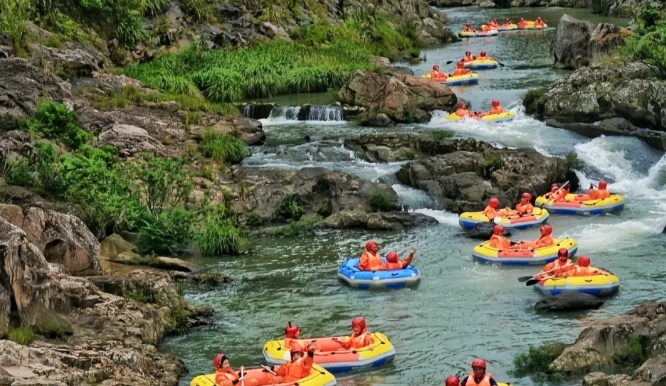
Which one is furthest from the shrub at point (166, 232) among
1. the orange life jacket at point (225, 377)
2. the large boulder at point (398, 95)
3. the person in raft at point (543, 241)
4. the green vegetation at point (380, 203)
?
the large boulder at point (398, 95)

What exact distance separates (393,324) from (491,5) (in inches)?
2399

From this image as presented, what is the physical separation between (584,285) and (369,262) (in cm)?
453

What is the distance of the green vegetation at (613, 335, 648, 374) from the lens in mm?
17234

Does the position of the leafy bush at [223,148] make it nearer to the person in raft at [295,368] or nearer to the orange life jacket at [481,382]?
the person in raft at [295,368]

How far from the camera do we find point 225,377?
17.1 metres

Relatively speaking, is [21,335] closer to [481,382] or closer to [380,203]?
[481,382]

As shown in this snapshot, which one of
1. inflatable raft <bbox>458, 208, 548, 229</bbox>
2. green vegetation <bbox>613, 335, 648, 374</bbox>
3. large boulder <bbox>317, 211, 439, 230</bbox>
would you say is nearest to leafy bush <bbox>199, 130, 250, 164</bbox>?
large boulder <bbox>317, 211, 439, 230</bbox>

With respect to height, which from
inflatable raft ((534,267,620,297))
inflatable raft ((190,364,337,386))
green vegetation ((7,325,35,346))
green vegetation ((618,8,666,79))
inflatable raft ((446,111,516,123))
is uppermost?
Answer: green vegetation ((618,8,666,79))

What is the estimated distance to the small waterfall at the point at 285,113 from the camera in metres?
39.2

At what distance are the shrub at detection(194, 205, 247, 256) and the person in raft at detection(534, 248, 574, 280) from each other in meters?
7.27

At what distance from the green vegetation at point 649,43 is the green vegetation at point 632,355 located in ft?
67.5

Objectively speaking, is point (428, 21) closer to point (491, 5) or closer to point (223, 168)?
point (491, 5)

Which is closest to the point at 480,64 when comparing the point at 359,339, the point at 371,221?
the point at 371,221

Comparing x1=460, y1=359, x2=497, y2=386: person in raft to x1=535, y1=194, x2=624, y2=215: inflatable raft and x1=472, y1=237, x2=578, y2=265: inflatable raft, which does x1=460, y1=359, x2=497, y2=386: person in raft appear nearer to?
x1=472, y1=237, x2=578, y2=265: inflatable raft
